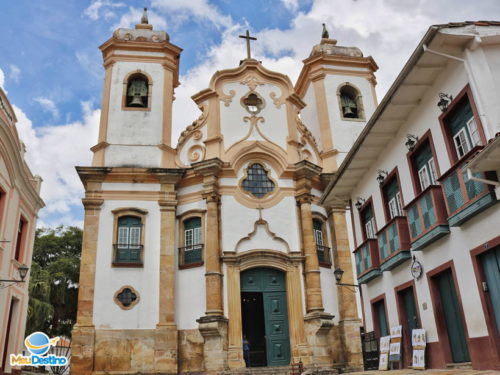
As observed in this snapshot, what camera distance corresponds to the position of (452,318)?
357 inches

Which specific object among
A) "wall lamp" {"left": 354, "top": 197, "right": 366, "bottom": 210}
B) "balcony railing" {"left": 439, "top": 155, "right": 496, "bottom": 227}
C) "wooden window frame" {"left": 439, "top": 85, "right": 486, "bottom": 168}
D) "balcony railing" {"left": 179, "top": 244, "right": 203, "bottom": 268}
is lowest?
"balcony railing" {"left": 439, "top": 155, "right": 496, "bottom": 227}

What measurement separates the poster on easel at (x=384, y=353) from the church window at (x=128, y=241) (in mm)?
9891

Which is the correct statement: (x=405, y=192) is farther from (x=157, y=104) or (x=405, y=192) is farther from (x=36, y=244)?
(x=36, y=244)

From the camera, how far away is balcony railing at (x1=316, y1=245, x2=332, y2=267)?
64.3 feet

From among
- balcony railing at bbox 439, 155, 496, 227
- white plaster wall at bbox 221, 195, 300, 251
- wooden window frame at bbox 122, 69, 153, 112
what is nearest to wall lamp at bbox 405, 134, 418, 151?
balcony railing at bbox 439, 155, 496, 227

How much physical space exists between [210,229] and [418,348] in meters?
10.1

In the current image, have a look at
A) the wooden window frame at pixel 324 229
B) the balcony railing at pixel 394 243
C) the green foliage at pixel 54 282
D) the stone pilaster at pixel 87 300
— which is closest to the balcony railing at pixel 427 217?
the balcony railing at pixel 394 243

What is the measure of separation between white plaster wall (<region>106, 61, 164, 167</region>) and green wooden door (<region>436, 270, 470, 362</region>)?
13.2m

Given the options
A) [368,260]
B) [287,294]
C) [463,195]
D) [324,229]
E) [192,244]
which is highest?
[324,229]

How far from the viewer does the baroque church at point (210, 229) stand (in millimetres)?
17609

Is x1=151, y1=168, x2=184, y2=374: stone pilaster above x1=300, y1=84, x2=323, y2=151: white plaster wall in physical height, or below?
below

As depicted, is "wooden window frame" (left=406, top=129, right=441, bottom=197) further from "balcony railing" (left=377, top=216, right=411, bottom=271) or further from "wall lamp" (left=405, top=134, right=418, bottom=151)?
"balcony railing" (left=377, top=216, right=411, bottom=271)

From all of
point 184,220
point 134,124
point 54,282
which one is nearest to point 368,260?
point 184,220

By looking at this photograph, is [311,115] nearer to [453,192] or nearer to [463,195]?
[453,192]
